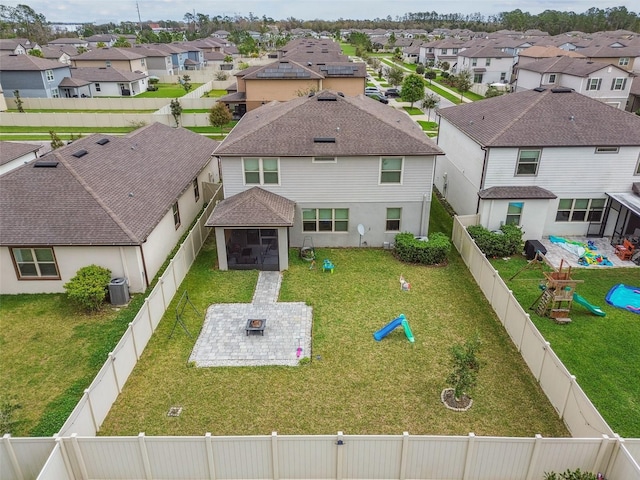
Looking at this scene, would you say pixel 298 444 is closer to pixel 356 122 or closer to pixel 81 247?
pixel 81 247

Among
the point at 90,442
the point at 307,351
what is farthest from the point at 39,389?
→ the point at 307,351

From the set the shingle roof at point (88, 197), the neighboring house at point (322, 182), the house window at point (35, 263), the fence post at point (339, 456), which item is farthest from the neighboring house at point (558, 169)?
the house window at point (35, 263)

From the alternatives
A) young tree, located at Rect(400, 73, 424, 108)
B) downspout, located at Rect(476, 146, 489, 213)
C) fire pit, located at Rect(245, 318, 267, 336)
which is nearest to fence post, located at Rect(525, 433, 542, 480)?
fire pit, located at Rect(245, 318, 267, 336)

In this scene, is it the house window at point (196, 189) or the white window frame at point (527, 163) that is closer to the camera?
the white window frame at point (527, 163)

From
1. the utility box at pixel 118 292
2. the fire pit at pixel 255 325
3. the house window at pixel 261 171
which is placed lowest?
the fire pit at pixel 255 325

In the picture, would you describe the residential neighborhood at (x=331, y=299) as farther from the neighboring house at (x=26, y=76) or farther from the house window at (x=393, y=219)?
the neighboring house at (x=26, y=76)

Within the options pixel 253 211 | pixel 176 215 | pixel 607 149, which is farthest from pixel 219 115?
pixel 607 149

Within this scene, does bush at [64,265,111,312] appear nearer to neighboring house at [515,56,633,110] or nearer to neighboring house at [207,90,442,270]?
neighboring house at [207,90,442,270]

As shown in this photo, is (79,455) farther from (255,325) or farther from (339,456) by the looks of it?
(255,325)

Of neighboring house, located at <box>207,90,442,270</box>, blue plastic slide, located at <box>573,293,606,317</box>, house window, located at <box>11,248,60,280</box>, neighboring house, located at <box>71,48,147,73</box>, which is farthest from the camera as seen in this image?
neighboring house, located at <box>71,48,147,73</box>
